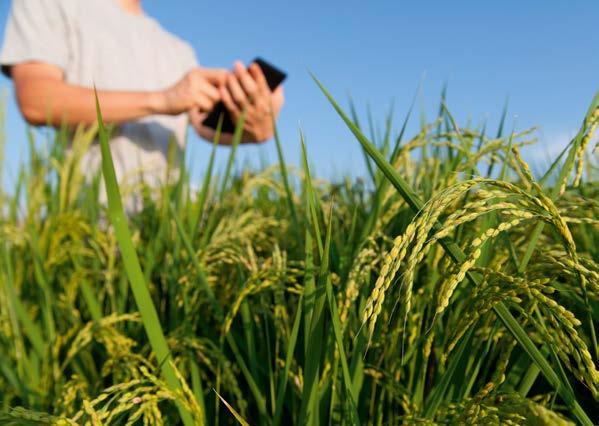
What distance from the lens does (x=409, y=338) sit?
0.66 metres

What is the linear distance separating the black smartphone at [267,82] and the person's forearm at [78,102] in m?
0.27

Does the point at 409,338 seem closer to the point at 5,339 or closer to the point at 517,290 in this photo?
the point at 517,290

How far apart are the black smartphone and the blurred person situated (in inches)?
1.7

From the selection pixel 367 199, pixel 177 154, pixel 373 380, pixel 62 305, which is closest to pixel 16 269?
pixel 62 305

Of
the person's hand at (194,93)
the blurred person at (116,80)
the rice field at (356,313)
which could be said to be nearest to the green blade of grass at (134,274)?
the rice field at (356,313)

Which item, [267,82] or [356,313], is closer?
[356,313]

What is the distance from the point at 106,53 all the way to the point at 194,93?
81cm

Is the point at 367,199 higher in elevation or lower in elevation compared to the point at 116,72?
lower

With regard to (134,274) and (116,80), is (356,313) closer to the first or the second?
(134,274)

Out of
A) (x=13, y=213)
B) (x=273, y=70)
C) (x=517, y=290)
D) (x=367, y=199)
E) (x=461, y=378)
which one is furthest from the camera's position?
(x=273, y=70)

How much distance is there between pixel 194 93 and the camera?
2.17 m

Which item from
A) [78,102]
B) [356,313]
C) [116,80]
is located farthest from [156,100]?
[356,313]

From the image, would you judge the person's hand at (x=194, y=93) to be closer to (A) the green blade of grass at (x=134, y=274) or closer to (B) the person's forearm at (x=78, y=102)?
(B) the person's forearm at (x=78, y=102)

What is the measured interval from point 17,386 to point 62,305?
0.78ft
